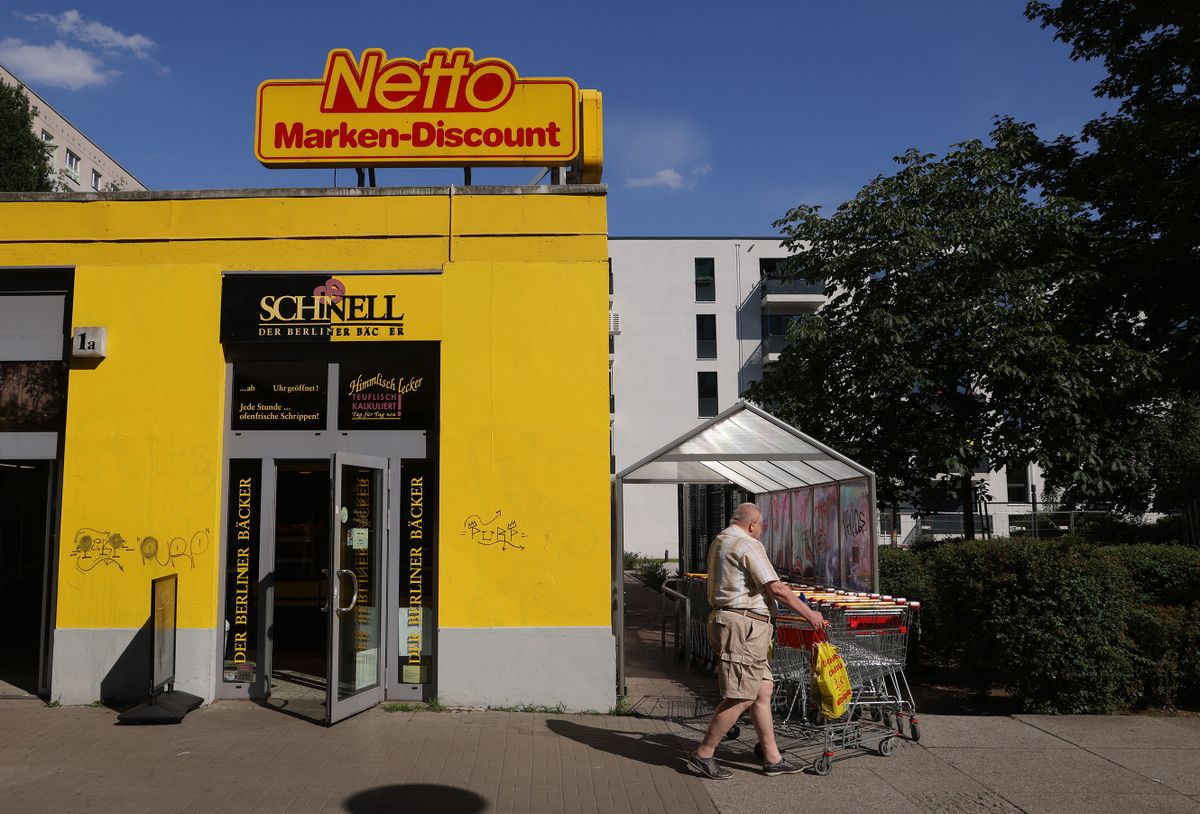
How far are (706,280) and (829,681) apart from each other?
1404 inches

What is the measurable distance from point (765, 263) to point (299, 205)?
114 feet

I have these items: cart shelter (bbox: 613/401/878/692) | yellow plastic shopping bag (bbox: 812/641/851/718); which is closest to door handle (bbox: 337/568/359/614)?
cart shelter (bbox: 613/401/878/692)

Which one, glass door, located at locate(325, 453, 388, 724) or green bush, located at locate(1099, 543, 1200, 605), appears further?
green bush, located at locate(1099, 543, 1200, 605)

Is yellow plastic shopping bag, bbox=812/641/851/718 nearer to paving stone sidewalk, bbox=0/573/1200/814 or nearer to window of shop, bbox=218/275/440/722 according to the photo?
paving stone sidewalk, bbox=0/573/1200/814

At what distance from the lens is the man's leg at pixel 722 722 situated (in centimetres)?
580

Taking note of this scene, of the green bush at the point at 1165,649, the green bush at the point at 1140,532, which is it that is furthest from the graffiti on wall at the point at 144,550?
the green bush at the point at 1140,532

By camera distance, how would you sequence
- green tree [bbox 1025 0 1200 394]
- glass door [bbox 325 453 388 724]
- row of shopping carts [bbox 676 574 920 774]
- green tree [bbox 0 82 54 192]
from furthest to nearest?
1. green tree [bbox 0 82 54 192]
2. green tree [bbox 1025 0 1200 394]
3. glass door [bbox 325 453 388 724]
4. row of shopping carts [bbox 676 574 920 774]

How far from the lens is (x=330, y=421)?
818 centimetres

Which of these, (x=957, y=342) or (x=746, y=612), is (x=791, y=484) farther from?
(x=746, y=612)

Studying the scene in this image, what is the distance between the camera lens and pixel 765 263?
41094 millimetres

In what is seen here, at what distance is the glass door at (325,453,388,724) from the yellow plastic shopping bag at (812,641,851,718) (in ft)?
12.1

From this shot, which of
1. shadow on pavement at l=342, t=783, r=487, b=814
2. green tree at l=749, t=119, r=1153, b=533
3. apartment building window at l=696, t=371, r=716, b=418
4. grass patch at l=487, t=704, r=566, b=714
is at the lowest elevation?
shadow on pavement at l=342, t=783, r=487, b=814

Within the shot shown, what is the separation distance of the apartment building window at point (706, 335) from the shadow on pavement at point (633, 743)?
33.7 metres

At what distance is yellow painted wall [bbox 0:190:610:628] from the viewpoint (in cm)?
779
